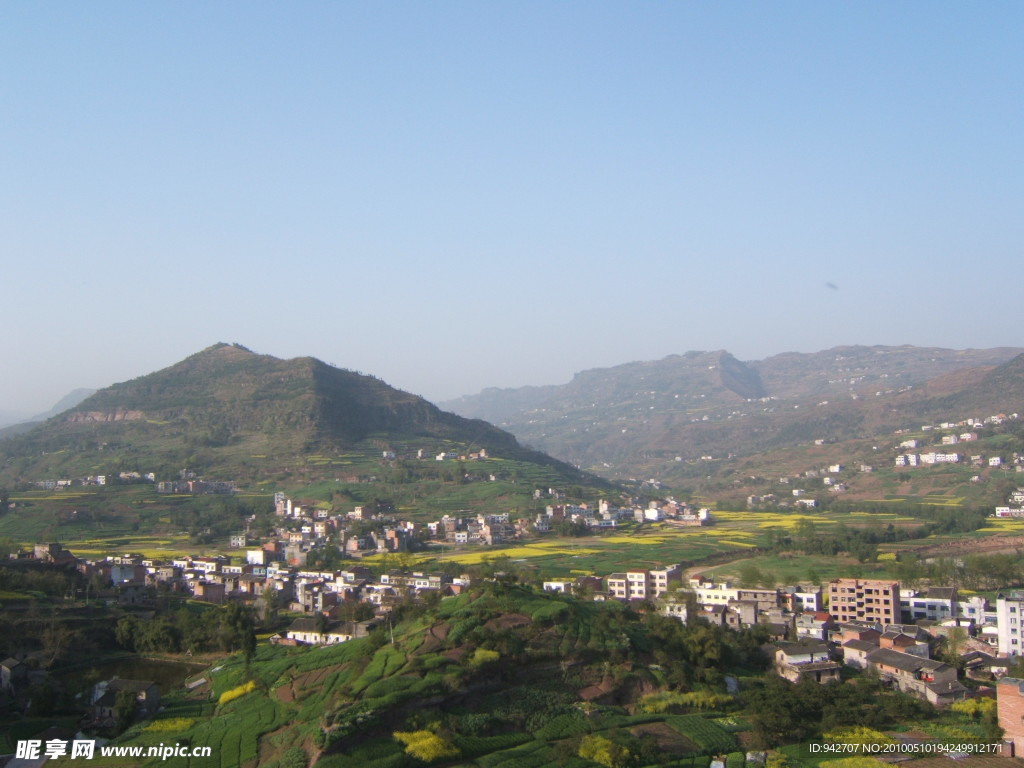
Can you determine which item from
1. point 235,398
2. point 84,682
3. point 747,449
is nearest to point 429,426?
point 235,398

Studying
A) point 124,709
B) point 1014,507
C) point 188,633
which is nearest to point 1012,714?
point 124,709

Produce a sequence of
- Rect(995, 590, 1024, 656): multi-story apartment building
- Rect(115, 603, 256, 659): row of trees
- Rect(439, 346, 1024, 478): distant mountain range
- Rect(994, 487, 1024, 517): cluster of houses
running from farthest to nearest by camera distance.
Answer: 1. Rect(439, 346, 1024, 478): distant mountain range
2. Rect(994, 487, 1024, 517): cluster of houses
3. Rect(115, 603, 256, 659): row of trees
4. Rect(995, 590, 1024, 656): multi-story apartment building

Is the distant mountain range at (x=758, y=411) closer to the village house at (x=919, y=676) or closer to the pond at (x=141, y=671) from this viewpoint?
the village house at (x=919, y=676)

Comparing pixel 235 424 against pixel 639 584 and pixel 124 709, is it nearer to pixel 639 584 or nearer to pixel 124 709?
pixel 639 584

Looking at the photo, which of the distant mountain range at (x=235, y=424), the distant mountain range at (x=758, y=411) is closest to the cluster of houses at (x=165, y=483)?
the distant mountain range at (x=235, y=424)

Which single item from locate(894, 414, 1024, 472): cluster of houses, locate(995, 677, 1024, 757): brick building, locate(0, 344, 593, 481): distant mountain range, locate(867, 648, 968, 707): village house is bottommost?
locate(867, 648, 968, 707): village house

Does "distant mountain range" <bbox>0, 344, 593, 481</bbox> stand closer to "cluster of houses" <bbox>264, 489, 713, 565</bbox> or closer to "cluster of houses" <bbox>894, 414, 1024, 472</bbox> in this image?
"cluster of houses" <bbox>264, 489, 713, 565</bbox>

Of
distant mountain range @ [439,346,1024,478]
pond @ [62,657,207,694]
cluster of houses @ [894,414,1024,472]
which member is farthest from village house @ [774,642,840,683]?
distant mountain range @ [439,346,1024,478]

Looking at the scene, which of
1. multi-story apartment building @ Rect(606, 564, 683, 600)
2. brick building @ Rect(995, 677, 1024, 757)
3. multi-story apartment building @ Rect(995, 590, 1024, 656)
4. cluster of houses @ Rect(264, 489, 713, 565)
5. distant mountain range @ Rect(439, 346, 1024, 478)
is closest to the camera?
brick building @ Rect(995, 677, 1024, 757)
